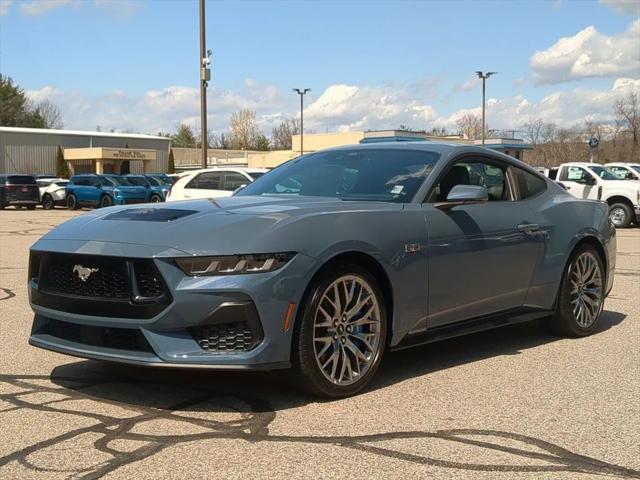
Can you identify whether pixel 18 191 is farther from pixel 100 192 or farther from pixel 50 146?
pixel 50 146

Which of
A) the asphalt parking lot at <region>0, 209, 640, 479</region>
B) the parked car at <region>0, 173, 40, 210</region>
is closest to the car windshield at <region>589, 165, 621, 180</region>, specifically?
the asphalt parking lot at <region>0, 209, 640, 479</region>

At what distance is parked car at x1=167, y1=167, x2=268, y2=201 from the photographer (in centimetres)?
1729

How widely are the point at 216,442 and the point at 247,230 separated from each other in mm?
1153

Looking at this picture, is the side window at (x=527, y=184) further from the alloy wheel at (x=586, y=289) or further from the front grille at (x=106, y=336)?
the front grille at (x=106, y=336)

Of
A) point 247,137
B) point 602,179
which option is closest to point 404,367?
point 602,179

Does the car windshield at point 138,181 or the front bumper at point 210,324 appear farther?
the car windshield at point 138,181

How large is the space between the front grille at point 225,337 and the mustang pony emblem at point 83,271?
0.70m

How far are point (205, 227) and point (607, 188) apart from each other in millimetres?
19271

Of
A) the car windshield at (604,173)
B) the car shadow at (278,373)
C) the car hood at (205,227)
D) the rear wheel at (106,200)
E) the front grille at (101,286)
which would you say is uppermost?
the car windshield at (604,173)

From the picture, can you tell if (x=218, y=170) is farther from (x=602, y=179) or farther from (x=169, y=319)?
(x=169, y=319)

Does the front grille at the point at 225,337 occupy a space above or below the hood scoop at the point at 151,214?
below

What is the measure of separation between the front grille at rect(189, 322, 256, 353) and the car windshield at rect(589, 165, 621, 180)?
769 inches

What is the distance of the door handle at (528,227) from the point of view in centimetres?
578

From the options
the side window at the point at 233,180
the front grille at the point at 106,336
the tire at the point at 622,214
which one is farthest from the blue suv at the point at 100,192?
the front grille at the point at 106,336
